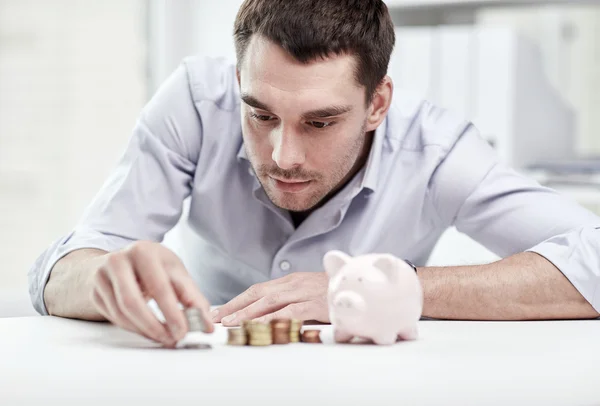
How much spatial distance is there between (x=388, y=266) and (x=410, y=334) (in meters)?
0.11

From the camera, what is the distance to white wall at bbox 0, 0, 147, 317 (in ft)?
11.4

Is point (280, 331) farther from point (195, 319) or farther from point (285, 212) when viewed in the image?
point (285, 212)

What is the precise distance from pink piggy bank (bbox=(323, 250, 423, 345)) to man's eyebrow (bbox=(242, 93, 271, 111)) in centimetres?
40

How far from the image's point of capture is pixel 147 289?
0.87 metres

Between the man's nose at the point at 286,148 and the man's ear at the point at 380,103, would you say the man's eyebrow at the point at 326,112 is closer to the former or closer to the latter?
the man's nose at the point at 286,148

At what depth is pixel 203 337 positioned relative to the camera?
986 millimetres

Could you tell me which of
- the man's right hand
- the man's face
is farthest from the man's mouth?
the man's right hand

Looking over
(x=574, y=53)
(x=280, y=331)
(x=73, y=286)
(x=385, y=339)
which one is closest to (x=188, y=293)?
(x=280, y=331)

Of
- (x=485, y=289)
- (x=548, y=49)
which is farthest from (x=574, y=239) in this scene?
(x=548, y=49)

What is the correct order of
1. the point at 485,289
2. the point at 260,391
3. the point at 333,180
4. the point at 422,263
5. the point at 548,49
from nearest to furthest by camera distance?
1. the point at 260,391
2. the point at 485,289
3. the point at 333,180
4. the point at 422,263
5. the point at 548,49

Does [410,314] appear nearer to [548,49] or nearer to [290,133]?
[290,133]

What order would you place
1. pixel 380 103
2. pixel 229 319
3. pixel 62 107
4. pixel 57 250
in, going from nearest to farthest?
pixel 229 319
pixel 57 250
pixel 380 103
pixel 62 107

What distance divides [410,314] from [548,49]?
2122mm

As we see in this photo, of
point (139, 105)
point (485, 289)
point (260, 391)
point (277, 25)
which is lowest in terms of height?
point (139, 105)
